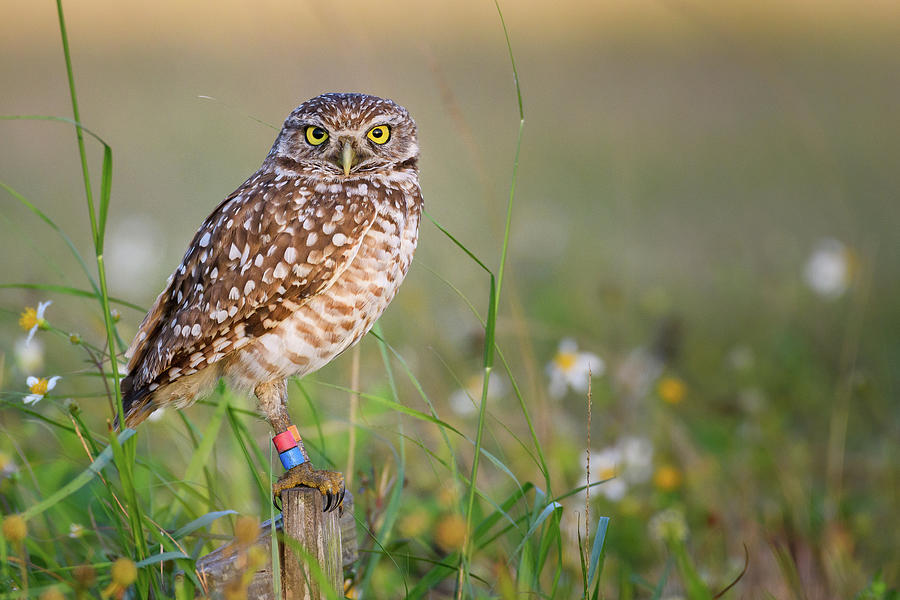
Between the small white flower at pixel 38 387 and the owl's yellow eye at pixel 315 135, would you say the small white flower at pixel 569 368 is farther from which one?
the small white flower at pixel 38 387

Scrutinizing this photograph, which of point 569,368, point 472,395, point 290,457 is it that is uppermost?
point 472,395

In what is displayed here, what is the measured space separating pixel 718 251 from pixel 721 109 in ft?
14.4

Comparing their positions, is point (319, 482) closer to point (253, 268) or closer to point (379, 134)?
point (253, 268)

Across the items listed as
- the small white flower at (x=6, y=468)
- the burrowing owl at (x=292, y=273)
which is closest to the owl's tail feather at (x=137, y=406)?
the burrowing owl at (x=292, y=273)

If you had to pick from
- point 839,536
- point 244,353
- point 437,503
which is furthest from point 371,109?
point 839,536

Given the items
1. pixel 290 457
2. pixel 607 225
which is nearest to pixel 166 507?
pixel 290 457

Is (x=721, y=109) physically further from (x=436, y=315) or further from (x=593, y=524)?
(x=593, y=524)

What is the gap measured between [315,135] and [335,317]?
56cm

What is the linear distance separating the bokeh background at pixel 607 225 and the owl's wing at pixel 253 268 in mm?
298

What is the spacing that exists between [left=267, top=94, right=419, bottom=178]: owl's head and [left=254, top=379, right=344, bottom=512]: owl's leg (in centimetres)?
66

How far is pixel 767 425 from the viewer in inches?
176

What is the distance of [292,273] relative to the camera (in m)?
2.48

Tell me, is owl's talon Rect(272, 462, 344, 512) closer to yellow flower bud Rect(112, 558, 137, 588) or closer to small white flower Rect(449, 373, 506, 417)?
yellow flower bud Rect(112, 558, 137, 588)

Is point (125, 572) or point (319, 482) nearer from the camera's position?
point (125, 572)
